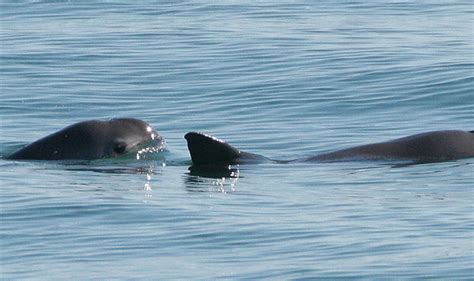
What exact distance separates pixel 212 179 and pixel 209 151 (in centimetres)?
68

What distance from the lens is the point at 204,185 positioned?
1644 centimetres

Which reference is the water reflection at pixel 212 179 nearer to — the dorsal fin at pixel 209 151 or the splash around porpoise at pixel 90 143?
the dorsal fin at pixel 209 151

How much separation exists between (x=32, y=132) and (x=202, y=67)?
5797 millimetres

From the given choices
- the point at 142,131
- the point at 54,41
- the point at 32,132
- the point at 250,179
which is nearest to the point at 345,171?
the point at 250,179

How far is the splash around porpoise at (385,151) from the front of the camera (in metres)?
17.4

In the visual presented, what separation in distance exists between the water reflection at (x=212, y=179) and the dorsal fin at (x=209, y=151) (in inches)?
4.0

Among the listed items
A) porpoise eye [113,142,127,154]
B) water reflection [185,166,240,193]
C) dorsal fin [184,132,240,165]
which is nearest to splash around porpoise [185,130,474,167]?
dorsal fin [184,132,240,165]

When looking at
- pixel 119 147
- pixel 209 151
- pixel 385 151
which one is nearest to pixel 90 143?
pixel 119 147

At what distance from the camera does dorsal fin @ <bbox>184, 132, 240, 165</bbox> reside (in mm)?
17391

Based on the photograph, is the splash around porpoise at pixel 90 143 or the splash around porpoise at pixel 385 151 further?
the splash around porpoise at pixel 90 143

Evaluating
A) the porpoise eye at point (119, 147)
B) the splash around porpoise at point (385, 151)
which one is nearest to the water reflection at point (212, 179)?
the splash around porpoise at point (385, 151)

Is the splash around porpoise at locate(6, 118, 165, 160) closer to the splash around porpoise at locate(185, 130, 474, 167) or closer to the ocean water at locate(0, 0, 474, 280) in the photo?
the ocean water at locate(0, 0, 474, 280)

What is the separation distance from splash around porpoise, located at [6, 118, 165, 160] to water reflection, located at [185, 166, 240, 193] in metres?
1.11

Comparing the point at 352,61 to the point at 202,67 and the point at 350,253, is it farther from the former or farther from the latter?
the point at 350,253
